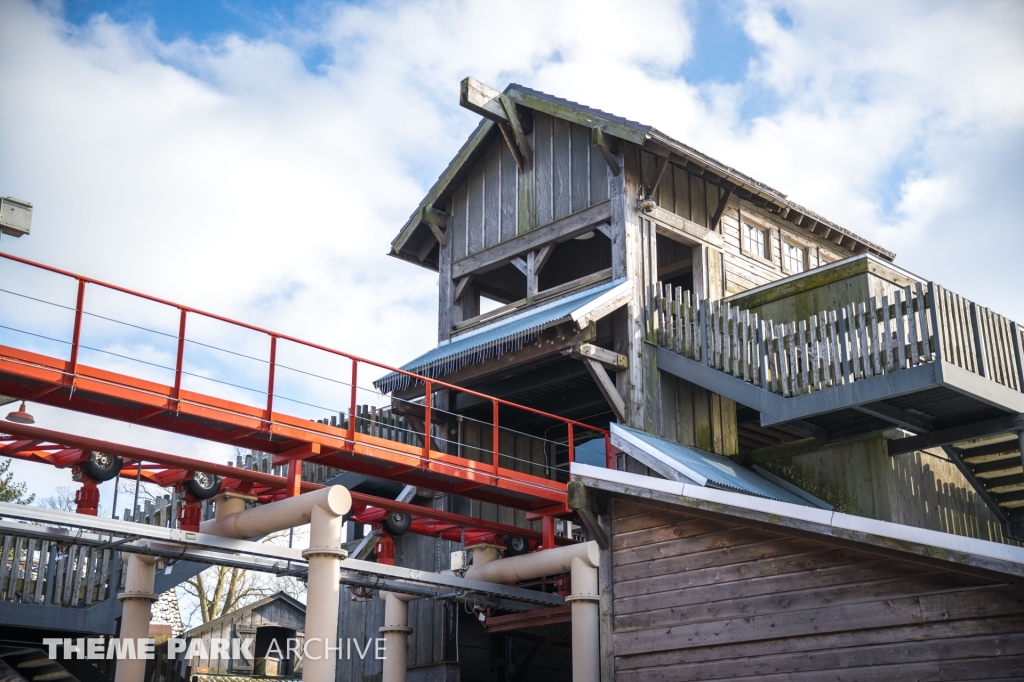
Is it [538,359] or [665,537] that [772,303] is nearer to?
[538,359]

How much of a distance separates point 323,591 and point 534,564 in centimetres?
389

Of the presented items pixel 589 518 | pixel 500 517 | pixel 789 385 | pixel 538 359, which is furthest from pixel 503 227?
pixel 589 518

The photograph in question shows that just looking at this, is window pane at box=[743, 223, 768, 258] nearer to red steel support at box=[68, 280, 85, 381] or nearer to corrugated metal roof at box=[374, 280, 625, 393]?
corrugated metal roof at box=[374, 280, 625, 393]

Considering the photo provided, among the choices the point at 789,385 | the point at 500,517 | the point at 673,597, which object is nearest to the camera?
the point at 673,597

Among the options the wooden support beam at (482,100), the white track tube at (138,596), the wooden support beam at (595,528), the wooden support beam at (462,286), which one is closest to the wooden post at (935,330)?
the wooden support beam at (595,528)

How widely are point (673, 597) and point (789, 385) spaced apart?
6.24 metres

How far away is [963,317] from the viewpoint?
14992 millimetres

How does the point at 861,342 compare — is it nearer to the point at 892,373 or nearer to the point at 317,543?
the point at 892,373

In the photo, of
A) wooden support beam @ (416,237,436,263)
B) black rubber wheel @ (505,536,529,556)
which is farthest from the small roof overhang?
wooden support beam @ (416,237,436,263)

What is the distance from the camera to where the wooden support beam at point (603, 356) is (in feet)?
58.5

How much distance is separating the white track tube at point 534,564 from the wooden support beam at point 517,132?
8.11 meters

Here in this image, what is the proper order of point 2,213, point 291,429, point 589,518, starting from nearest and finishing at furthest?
point 589,518, point 2,213, point 291,429

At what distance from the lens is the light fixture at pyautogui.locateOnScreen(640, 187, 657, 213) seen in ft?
63.2

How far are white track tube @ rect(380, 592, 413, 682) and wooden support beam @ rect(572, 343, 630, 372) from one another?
16.8 feet
